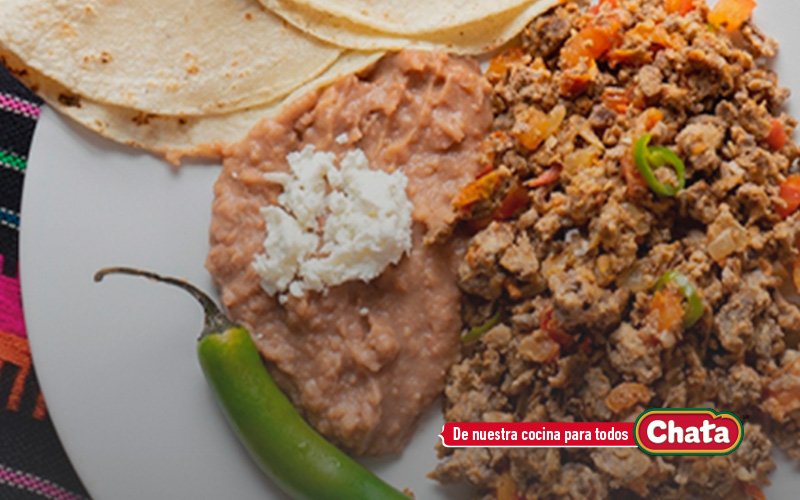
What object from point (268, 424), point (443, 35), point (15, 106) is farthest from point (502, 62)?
point (15, 106)

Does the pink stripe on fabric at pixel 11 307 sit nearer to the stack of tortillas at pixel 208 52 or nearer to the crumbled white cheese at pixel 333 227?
the stack of tortillas at pixel 208 52

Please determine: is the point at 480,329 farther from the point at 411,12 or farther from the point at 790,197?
the point at 411,12

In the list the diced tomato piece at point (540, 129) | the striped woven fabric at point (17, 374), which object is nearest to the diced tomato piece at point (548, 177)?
the diced tomato piece at point (540, 129)

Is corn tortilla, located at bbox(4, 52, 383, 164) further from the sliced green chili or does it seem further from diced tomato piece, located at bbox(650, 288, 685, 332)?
diced tomato piece, located at bbox(650, 288, 685, 332)

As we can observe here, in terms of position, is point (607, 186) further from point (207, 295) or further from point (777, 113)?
point (207, 295)

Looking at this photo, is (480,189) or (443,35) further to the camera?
(443,35)

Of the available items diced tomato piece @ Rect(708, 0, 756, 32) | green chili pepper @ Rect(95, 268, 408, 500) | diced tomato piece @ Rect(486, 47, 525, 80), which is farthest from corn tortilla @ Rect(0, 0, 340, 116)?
diced tomato piece @ Rect(708, 0, 756, 32)
